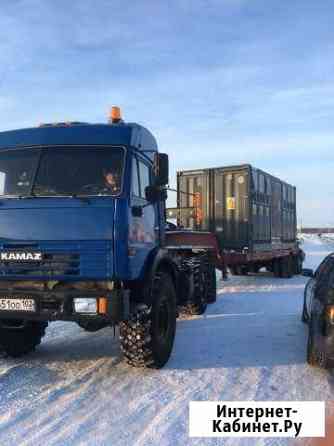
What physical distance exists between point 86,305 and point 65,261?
53cm

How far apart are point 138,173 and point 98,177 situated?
57 centimetres

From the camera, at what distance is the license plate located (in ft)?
16.9

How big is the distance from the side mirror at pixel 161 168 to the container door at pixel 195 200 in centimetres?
728

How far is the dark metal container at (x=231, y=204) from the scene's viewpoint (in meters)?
13.0

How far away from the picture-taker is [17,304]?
521 cm

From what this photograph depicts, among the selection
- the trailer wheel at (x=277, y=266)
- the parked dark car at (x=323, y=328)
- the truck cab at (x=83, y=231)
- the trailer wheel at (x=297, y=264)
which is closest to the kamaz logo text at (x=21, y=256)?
the truck cab at (x=83, y=231)

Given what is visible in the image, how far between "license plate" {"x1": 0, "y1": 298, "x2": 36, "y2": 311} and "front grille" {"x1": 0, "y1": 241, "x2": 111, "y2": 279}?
26 centimetres

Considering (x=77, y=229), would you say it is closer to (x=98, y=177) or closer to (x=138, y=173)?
(x=98, y=177)

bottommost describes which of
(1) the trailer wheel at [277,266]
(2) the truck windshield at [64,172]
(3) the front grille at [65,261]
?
(1) the trailer wheel at [277,266]

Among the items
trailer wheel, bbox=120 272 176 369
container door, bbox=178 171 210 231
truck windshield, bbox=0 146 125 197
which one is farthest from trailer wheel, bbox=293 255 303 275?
truck windshield, bbox=0 146 125 197

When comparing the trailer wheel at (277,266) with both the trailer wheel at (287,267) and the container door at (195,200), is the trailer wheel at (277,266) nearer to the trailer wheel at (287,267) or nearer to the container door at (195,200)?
the trailer wheel at (287,267)

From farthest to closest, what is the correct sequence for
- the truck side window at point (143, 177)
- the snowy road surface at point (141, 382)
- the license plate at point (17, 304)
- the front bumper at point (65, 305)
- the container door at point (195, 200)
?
the container door at point (195, 200) < the truck side window at point (143, 177) < the license plate at point (17, 304) < the front bumper at point (65, 305) < the snowy road surface at point (141, 382)

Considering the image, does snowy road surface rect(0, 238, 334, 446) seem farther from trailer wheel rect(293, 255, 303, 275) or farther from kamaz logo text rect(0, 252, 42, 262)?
trailer wheel rect(293, 255, 303, 275)

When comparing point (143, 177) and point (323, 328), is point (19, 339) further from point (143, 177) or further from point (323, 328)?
point (323, 328)
